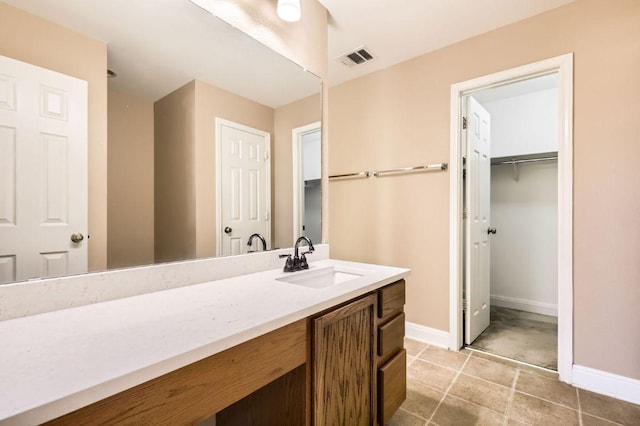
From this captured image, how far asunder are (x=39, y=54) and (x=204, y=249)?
2.88 feet

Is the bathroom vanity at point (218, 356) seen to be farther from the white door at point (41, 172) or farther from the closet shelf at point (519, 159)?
the closet shelf at point (519, 159)

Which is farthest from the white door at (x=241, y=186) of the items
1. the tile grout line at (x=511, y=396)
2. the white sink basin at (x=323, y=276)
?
the tile grout line at (x=511, y=396)

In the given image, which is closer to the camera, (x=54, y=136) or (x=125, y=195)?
(x=54, y=136)

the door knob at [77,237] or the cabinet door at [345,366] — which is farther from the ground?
the door knob at [77,237]

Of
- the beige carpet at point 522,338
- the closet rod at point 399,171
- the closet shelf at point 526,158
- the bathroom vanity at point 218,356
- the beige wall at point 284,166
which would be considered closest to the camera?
the bathroom vanity at point 218,356

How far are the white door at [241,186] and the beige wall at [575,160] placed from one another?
1.32 metres

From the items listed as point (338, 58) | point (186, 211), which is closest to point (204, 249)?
point (186, 211)

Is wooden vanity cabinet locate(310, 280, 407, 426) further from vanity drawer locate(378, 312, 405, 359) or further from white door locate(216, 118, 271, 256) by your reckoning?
white door locate(216, 118, 271, 256)

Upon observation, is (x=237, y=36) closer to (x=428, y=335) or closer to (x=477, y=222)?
(x=477, y=222)

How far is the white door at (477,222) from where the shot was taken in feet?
7.68

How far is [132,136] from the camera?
3.70 feet

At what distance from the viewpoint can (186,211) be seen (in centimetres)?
133

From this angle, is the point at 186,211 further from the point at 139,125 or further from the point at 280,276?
the point at 280,276

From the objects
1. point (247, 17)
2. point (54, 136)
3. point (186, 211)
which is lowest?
point (186, 211)
